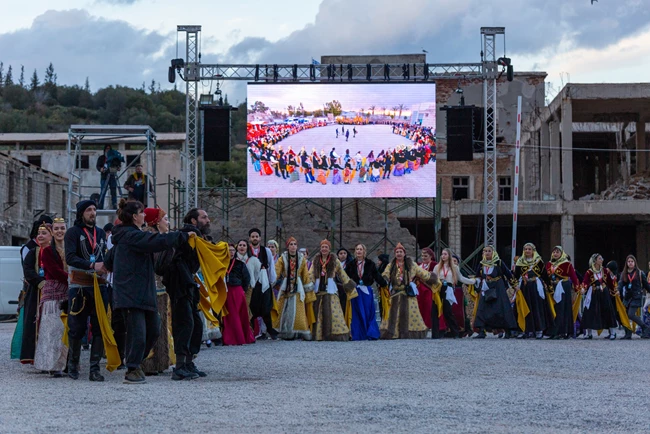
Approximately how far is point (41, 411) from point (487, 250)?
1228 cm

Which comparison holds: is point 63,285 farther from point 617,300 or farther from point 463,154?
point 463,154

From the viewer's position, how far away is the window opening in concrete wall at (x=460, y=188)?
43750 mm

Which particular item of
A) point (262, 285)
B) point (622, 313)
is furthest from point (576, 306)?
point (262, 285)

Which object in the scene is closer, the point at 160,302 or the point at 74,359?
the point at 74,359

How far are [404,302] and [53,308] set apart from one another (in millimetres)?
8651

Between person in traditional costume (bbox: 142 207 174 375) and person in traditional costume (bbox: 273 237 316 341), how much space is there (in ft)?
21.5

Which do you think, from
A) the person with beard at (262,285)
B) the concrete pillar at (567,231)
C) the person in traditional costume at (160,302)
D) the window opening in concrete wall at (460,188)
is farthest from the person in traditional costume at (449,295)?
the window opening in concrete wall at (460,188)

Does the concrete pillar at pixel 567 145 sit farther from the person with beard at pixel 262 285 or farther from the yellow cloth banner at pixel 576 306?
the person with beard at pixel 262 285

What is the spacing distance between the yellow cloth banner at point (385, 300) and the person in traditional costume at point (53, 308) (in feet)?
28.1

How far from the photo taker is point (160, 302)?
10.2 metres

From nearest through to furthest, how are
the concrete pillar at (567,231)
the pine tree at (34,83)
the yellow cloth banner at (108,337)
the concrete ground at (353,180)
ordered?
the yellow cloth banner at (108,337) < the concrete ground at (353,180) < the concrete pillar at (567,231) < the pine tree at (34,83)

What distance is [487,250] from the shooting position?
18141mm

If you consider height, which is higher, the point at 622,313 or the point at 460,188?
the point at 460,188

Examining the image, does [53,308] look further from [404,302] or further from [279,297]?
[404,302]
